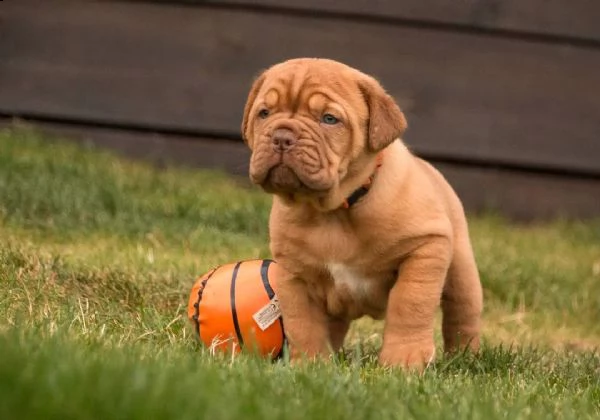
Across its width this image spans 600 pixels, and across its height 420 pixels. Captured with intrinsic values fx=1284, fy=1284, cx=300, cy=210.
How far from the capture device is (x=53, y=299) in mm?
4340

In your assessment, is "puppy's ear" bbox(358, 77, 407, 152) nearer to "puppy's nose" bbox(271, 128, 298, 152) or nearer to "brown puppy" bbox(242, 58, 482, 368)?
"brown puppy" bbox(242, 58, 482, 368)

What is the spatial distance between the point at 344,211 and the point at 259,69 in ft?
12.5

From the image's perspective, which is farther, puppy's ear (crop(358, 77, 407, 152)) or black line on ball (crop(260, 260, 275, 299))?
black line on ball (crop(260, 260, 275, 299))

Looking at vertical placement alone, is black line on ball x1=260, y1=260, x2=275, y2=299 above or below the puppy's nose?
below

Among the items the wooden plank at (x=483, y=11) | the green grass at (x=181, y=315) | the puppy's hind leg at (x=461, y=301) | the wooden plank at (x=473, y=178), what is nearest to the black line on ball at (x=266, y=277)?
the green grass at (x=181, y=315)

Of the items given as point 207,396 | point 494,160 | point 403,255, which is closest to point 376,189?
point 403,255

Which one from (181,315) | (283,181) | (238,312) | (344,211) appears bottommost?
(181,315)

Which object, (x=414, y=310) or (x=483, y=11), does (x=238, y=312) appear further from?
(x=483, y=11)

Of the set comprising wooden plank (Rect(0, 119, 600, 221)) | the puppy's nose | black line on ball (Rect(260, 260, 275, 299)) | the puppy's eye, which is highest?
the puppy's eye

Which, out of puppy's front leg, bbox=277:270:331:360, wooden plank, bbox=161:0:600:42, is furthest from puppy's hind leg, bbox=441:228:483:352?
wooden plank, bbox=161:0:600:42

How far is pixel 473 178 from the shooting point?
784cm

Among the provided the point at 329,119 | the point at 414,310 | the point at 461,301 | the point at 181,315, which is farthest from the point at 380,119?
the point at 181,315

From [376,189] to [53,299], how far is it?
118cm

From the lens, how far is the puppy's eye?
3885 mm
